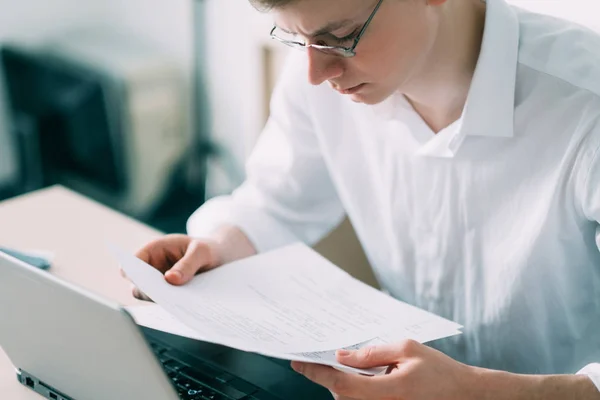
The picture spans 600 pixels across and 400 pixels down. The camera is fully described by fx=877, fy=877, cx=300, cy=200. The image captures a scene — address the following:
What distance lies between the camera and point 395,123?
1.37 metres

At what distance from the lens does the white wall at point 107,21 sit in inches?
123

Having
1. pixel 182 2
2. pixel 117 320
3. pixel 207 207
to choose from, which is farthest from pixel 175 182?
pixel 117 320

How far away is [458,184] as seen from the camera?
4.24ft

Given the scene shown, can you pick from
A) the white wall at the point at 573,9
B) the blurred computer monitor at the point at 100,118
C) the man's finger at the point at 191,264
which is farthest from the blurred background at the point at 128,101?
the man's finger at the point at 191,264

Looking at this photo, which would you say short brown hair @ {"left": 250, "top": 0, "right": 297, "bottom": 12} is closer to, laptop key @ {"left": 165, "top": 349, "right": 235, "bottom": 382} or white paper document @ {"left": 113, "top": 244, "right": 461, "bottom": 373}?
white paper document @ {"left": 113, "top": 244, "right": 461, "bottom": 373}

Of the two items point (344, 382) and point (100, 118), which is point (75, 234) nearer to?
point (344, 382)

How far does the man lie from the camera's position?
1.06 m

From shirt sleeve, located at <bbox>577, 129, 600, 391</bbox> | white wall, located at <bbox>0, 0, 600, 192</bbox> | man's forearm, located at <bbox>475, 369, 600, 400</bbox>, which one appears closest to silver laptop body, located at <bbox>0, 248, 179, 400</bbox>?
man's forearm, located at <bbox>475, 369, 600, 400</bbox>

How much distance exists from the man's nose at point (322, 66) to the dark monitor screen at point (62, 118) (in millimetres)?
1974

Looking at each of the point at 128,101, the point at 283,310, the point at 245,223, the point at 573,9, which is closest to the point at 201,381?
the point at 283,310

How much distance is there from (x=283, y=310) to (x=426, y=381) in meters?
0.24

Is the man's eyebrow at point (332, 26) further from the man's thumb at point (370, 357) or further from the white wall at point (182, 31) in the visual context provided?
the white wall at point (182, 31)

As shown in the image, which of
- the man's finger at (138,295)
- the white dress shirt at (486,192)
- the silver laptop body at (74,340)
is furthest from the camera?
the man's finger at (138,295)

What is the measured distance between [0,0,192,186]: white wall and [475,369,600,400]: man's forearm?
234 cm
